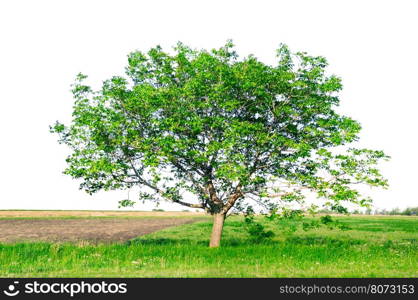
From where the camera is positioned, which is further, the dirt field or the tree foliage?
the dirt field

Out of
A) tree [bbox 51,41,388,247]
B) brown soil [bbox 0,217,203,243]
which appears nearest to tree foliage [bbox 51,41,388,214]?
tree [bbox 51,41,388,247]

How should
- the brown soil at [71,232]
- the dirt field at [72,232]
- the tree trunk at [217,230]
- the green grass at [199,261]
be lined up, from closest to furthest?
the green grass at [199,261]
the tree trunk at [217,230]
the brown soil at [71,232]
the dirt field at [72,232]

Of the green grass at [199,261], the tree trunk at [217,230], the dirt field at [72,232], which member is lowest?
the dirt field at [72,232]

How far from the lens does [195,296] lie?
524 inches

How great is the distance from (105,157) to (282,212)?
11.8 meters

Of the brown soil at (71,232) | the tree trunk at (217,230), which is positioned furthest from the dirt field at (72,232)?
the tree trunk at (217,230)

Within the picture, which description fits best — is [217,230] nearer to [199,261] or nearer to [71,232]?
[199,261]

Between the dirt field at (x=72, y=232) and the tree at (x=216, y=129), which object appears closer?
the tree at (x=216, y=129)

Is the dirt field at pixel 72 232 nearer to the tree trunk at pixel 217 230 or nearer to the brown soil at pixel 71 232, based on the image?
the brown soil at pixel 71 232

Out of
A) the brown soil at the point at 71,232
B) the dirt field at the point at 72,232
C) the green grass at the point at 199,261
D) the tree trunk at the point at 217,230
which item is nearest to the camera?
the green grass at the point at 199,261

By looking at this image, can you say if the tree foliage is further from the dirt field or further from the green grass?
the dirt field

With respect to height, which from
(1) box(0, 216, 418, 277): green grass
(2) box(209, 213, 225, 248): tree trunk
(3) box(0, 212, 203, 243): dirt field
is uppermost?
(2) box(209, 213, 225, 248): tree trunk

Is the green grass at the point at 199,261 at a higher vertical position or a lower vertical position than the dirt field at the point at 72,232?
higher

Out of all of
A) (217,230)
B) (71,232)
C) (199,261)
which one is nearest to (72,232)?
(71,232)
